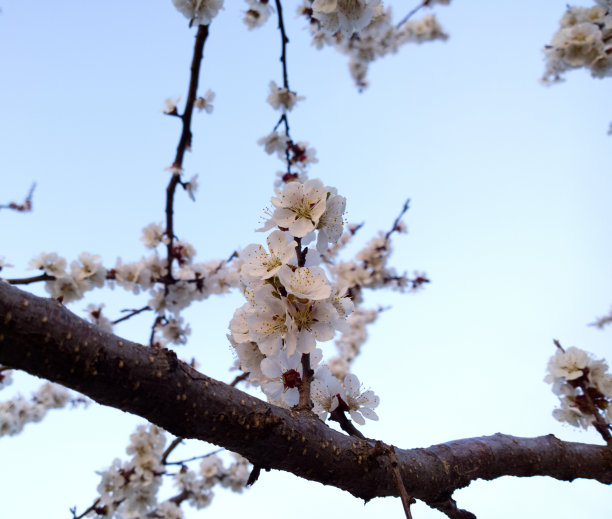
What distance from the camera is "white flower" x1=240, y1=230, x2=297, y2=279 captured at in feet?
4.20

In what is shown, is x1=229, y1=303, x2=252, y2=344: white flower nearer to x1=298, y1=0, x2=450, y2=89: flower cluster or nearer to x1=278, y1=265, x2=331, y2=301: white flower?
x1=278, y1=265, x2=331, y2=301: white flower

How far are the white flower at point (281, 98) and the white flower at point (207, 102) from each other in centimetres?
54

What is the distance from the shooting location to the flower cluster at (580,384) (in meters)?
2.22

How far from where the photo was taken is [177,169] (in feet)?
10.8

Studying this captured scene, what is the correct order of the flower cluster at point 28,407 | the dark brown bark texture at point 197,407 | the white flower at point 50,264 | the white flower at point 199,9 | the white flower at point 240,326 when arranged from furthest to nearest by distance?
1. the flower cluster at point 28,407
2. the white flower at point 50,264
3. the white flower at point 199,9
4. the white flower at point 240,326
5. the dark brown bark texture at point 197,407

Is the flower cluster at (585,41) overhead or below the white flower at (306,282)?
overhead

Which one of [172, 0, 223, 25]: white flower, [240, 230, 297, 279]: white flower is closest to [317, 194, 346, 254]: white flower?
[240, 230, 297, 279]: white flower

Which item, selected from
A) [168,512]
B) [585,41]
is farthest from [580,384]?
[168,512]

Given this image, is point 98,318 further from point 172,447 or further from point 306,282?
point 306,282

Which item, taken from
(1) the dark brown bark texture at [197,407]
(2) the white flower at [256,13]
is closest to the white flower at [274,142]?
(2) the white flower at [256,13]

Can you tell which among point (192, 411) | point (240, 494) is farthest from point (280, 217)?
point (240, 494)

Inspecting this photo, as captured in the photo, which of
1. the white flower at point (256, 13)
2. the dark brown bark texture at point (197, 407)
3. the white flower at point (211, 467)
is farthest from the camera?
the white flower at point (211, 467)

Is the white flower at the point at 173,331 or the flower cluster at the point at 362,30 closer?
the flower cluster at the point at 362,30

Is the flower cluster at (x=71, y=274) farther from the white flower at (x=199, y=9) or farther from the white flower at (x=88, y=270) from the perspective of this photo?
the white flower at (x=199, y=9)
